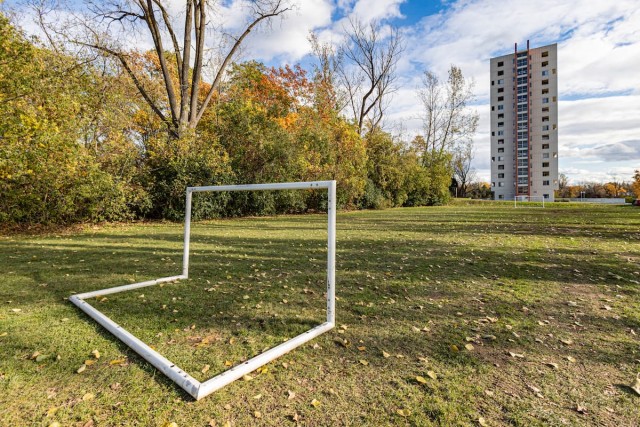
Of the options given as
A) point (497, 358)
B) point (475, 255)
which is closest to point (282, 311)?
point (497, 358)

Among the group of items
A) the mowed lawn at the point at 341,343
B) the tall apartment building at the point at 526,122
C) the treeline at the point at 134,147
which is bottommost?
the mowed lawn at the point at 341,343

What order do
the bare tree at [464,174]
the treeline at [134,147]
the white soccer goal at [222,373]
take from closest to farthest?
the white soccer goal at [222,373] → the treeline at [134,147] → the bare tree at [464,174]

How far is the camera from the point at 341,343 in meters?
2.69

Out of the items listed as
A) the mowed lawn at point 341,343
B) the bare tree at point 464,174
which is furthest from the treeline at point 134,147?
the bare tree at point 464,174

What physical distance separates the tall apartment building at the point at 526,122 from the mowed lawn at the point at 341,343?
59882 mm

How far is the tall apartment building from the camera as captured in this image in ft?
180

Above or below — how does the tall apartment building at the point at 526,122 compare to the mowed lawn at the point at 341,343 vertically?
above

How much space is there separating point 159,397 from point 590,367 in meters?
2.85

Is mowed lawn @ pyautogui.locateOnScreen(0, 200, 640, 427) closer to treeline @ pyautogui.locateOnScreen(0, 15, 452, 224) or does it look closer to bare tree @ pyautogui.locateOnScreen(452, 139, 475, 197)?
treeline @ pyautogui.locateOnScreen(0, 15, 452, 224)

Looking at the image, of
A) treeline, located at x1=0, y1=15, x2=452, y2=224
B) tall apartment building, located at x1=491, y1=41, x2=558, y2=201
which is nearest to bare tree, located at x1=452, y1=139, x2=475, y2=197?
tall apartment building, located at x1=491, y1=41, x2=558, y2=201

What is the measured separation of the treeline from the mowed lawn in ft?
13.2

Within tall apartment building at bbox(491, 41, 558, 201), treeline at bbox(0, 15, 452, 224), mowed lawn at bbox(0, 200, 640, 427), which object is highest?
tall apartment building at bbox(491, 41, 558, 201)

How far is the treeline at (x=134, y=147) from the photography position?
25.5ft

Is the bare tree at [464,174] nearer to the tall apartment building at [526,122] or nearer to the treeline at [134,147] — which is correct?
the tall apartment building at [526,122]
